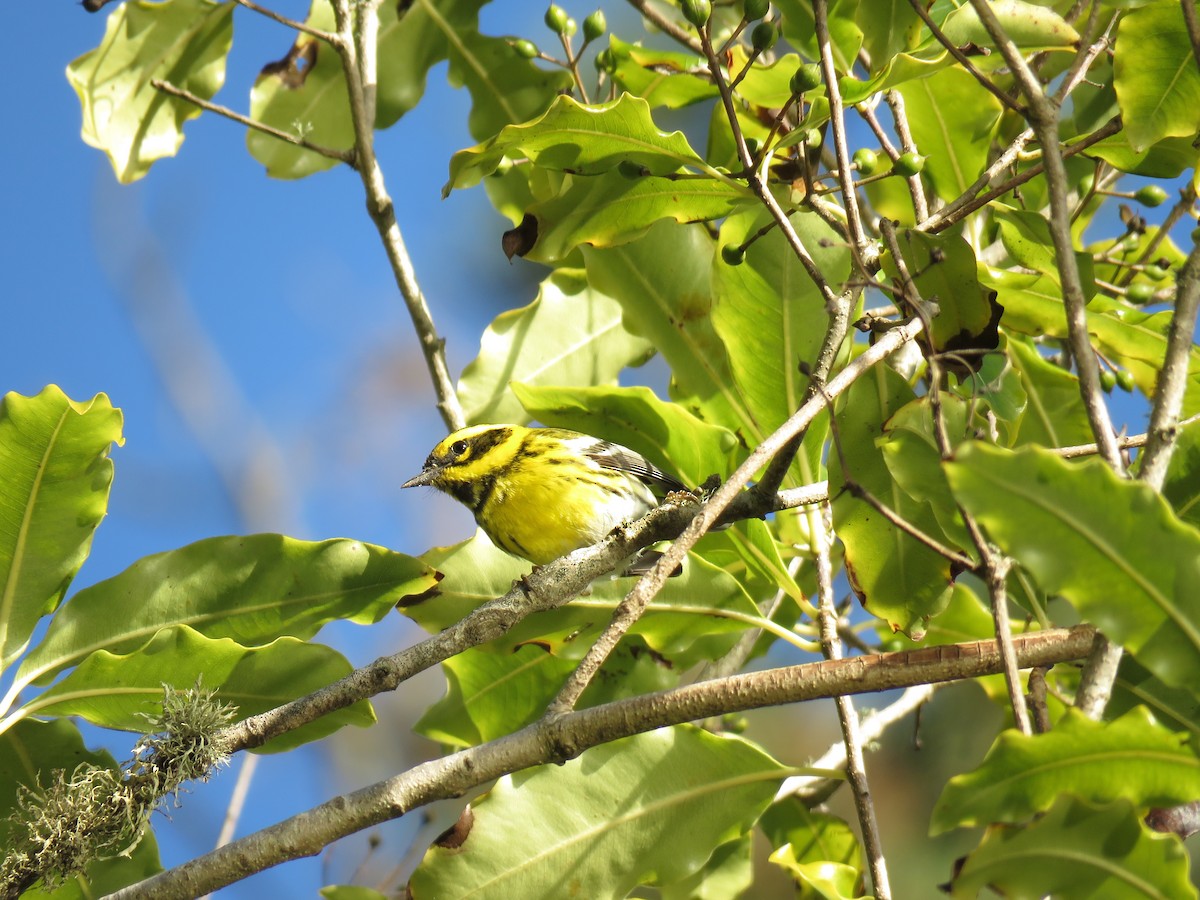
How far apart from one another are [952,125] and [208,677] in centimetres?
234

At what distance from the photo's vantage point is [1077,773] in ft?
5.94

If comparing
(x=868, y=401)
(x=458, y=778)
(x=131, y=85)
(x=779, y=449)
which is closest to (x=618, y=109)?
(x=868, y=401)

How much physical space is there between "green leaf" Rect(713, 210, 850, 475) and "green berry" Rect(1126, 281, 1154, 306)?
1.07 metres

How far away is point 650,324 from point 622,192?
44cm

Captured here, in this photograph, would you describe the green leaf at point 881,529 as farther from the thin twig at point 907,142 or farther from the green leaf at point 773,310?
the thin twig at point 907,142

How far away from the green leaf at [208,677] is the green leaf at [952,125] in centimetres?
204

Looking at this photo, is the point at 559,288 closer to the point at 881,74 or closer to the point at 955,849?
the point at 881,74

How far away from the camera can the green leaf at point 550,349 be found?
337cm

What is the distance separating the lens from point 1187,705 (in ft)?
7.75

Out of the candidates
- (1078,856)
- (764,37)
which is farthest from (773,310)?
(1078,856)

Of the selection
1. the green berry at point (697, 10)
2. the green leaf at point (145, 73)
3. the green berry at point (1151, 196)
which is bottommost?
the green berry at point (1151, 196)

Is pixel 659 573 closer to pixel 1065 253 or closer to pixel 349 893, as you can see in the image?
pixel 1065 253

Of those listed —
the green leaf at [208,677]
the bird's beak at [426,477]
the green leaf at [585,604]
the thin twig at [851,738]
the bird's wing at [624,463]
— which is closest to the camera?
the thin twig at [851,738]

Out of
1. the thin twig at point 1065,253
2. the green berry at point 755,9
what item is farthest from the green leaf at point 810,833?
the green berry at point 755,9
